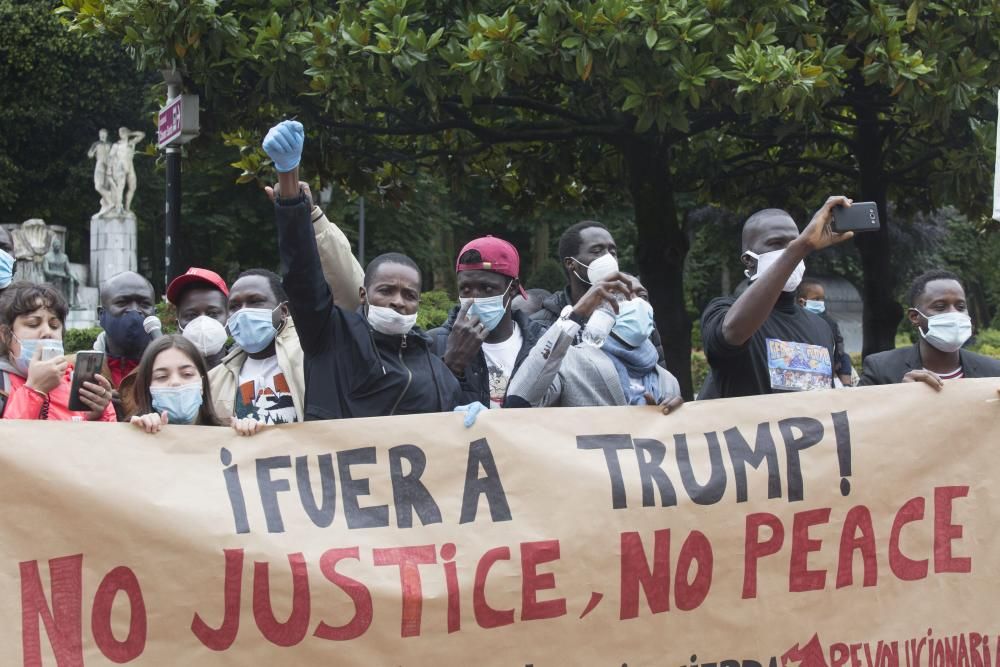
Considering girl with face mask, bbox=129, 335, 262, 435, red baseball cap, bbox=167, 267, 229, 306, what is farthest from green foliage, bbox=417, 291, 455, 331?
girl with face mask, bbox=129, 335, 262, 435

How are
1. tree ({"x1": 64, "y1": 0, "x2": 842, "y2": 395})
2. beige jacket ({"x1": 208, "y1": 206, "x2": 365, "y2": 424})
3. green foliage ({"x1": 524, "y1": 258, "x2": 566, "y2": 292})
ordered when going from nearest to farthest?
beige jacket ({"x1": 208, "y1": 206, "x2": 365, "y2": 424}) → tree ({"x1": 64, "y1": 0, "x2": 842, "y2": 395}) → green foliage ({"x1": 524, "y1": 258, "x2": 566, "y2": 292})

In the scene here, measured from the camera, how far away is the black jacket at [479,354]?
4766mm

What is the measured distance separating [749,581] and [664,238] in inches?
248

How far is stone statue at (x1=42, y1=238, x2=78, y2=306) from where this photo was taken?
27859 millimetres

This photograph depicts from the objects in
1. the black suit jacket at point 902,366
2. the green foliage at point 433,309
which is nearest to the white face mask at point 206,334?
the black suit jacket at point 902,366

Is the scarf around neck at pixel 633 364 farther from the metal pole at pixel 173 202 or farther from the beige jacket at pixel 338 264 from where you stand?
the metal pole at pixel 173 202

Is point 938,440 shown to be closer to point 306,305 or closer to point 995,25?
point 306,305

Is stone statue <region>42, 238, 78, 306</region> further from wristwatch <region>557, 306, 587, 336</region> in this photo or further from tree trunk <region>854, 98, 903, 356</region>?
wristwatch <region>557, 306, 587, 336</region>

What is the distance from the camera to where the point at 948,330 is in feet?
16.4

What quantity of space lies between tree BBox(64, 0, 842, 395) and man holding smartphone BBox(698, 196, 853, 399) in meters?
3.05

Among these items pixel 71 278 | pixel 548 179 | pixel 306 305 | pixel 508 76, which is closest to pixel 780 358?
pixel 306 305

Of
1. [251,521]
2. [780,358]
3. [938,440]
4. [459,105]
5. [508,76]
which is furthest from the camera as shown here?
[459,105]

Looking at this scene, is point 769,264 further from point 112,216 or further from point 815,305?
point 112,216

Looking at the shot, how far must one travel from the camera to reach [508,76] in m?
8.26
